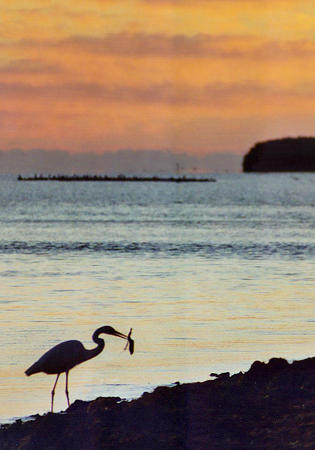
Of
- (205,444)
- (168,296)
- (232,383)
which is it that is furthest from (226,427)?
(168,296)

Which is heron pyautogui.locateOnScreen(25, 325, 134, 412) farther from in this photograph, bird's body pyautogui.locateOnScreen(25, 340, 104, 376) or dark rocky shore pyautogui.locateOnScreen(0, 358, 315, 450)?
dark rocky shore pyautogui.locateOnScreen(0, 358, 315, 450)

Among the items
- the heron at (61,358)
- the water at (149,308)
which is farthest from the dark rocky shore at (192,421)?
the water at (149,308)

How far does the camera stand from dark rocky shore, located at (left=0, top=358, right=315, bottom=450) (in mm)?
9578

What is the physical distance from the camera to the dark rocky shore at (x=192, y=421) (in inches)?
377

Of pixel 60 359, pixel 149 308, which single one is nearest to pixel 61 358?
pixel 60 359

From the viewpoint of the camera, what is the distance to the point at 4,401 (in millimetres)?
12797

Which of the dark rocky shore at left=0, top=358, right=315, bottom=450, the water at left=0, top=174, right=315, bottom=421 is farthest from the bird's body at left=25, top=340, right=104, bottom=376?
the dark rocky shore at left=0, top=358, right=315, bottom=450

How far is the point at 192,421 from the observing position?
10297mm

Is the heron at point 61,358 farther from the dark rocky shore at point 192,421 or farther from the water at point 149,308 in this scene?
the dark rocky shore at point 192,421

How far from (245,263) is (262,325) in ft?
55.7

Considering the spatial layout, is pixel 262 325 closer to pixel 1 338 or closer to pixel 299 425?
pixel 1 338

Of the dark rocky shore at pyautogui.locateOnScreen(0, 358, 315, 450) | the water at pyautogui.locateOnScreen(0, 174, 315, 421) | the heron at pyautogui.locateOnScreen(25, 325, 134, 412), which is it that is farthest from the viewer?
the water at pyautogui.locateOnScreen(0, 174, 315, 421)

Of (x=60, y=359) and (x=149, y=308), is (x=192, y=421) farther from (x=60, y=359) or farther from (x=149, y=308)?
(x=149, y=308)

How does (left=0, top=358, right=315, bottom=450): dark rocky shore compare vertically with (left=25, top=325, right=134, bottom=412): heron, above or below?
below
